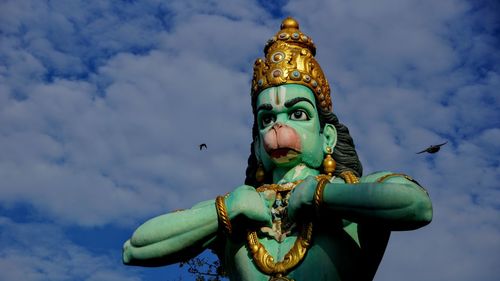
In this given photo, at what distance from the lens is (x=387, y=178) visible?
21.3ft

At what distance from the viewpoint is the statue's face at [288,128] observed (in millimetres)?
6984

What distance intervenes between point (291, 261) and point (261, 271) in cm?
26

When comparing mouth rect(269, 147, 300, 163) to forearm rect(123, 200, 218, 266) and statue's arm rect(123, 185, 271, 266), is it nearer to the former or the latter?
statue's arm rect(123, 185, 271, 266)

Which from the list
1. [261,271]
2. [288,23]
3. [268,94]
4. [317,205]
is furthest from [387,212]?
[288,23]

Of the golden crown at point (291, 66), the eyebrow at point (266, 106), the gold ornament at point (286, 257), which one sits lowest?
the gold ornament at point (286, 257)

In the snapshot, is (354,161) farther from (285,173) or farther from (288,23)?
(288,23)

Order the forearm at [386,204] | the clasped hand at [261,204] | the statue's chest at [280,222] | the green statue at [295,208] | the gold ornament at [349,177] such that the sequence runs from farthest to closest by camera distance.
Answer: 1. the gold ornament at [349,177]
2. the statue's chest at [280,222]
3. the clasped hand at [261,204]
4. the green statue at [295,208]
5. the forearm at [386,204]

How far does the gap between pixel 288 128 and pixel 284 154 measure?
0.22 metres

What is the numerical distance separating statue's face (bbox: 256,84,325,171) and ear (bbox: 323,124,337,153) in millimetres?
44

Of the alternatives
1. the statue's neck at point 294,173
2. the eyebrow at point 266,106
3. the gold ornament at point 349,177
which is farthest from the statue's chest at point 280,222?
the eyebrow at point 266,106

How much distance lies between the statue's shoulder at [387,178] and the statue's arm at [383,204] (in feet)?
0.82

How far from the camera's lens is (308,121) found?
7160mm

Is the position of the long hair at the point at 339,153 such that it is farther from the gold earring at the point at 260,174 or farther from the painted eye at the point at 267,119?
the painted eye at the point at 267,119

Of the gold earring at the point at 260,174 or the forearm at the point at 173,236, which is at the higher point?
the gold earring at the point at 260,174
